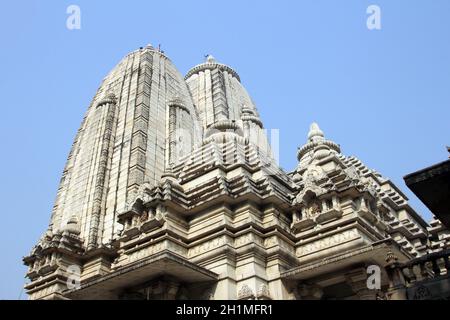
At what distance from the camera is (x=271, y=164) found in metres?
22.8

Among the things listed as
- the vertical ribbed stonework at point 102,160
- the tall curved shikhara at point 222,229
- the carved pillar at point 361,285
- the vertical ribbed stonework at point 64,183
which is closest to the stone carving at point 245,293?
the tall curved shikhara at point 222,229

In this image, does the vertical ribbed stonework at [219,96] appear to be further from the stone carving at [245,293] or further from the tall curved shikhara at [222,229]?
the stone carving at [245,293]

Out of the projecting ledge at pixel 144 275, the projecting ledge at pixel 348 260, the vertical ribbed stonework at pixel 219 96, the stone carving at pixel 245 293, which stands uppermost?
the vertical ribbed stonework at pixel 219 96

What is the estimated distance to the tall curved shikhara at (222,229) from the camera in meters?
17.5

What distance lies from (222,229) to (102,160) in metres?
14.6

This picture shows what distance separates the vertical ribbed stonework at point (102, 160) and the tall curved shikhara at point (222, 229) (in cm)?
8

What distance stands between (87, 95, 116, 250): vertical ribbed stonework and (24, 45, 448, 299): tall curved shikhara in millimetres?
84

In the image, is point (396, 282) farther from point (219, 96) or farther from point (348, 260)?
point (219, 96)

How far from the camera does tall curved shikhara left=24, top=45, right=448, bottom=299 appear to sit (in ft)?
57.4

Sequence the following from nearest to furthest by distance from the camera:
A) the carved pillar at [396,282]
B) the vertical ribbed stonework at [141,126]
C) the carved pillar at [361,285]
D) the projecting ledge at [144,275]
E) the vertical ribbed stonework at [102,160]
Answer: the carved pillar at [396,282] → the projecting ledge at [144,275] → the carved pillar at [361,285] → the vertical ribbed stonework at [102,160] → the vertical ribbed stonework at [141,126]

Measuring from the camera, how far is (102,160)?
31.4 metres

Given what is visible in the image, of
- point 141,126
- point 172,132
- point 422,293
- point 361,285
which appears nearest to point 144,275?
point 361,285

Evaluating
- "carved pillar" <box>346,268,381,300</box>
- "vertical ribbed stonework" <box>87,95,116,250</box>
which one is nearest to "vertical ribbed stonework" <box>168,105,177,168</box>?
"vertical ribbed stonework" <box>87,95,116,250</box>
